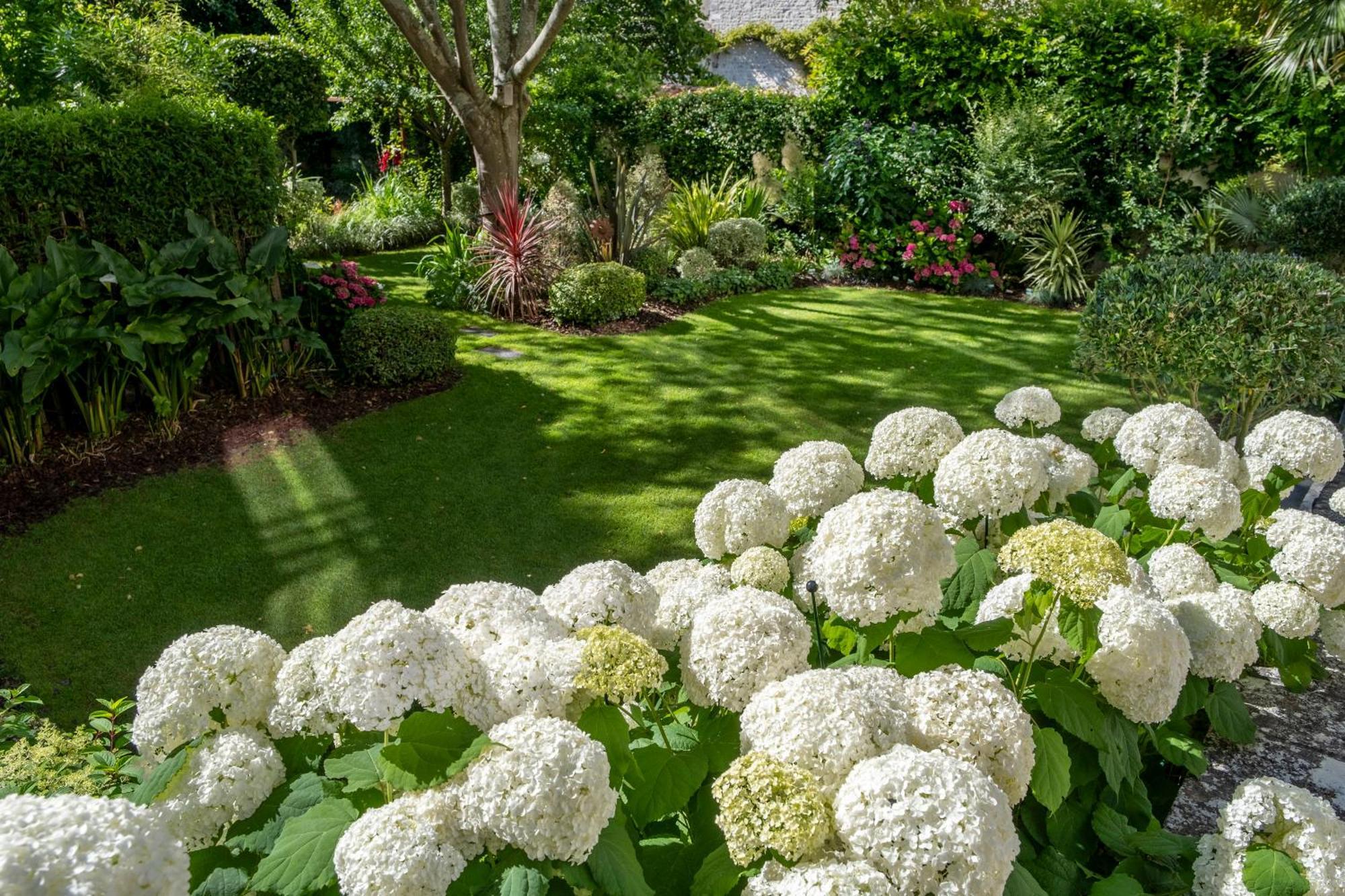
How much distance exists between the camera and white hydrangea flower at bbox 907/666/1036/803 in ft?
4.22

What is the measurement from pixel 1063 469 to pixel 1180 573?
457 mm

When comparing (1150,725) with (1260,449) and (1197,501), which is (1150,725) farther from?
(1260,449)

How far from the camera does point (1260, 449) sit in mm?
2791

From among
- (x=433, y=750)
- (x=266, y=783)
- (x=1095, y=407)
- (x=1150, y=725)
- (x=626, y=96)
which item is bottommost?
(x=1095, y=407)

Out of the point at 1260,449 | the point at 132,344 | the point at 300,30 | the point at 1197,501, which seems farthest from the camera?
the point at 300,30

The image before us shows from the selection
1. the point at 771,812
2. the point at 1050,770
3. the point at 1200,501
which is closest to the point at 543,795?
the point at 771,812

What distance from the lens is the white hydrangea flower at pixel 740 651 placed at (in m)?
1.45

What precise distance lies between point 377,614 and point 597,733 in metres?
0.37

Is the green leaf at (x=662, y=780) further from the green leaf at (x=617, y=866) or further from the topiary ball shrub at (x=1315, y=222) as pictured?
the topiary ball shrub at (x=1315, y=222)

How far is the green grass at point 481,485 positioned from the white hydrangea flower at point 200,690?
2799 mm

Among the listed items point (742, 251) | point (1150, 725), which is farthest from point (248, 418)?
point (742, 251)

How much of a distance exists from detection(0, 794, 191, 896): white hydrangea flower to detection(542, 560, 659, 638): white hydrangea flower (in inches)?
34.1

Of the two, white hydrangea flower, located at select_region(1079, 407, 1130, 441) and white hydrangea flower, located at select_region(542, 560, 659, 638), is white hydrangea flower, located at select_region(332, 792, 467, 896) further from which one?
white hydrangea flower, located at select_region(1079, 407, 1130, 441)

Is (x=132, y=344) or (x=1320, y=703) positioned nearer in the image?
(x=1320, y=703)
